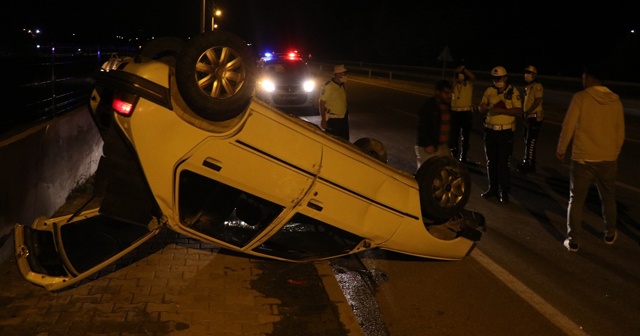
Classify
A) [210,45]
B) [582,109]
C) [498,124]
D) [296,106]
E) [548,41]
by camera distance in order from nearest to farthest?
[210,45] < [582,109] < [498,124] < [296,106] < [548,41]

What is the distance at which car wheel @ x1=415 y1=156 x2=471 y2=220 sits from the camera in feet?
18.0

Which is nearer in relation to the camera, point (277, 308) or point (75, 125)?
point (277, 308)

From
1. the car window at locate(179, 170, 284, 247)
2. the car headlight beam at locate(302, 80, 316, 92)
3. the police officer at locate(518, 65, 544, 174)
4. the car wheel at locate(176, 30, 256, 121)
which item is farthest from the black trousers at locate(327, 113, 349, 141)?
the car headlight beam at locate(302, 80, 316, 92)

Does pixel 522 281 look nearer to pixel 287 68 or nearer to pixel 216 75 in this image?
pixel 216 75

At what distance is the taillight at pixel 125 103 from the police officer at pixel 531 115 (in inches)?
308

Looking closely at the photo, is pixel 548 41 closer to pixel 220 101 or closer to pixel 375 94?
pixel 375 94

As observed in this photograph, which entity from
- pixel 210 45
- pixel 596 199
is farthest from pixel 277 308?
pixel 596 199

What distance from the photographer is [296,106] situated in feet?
61.7

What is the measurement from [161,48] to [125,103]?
0.92 meters

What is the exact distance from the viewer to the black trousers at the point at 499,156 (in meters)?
8.48

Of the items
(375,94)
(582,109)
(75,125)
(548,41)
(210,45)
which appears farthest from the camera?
(548,41)

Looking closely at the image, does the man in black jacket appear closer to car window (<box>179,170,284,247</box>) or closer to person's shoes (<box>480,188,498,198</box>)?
person's shoes (<box>480,188,498,198</box>)

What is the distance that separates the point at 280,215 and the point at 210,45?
1.34 meters

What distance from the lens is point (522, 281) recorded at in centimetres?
571
